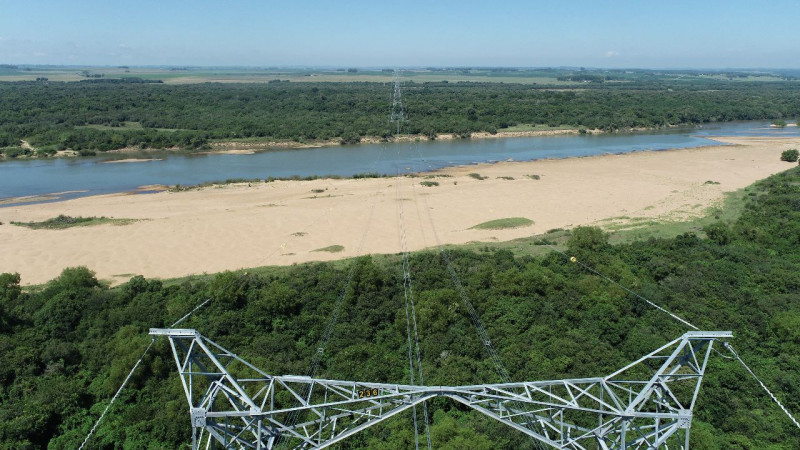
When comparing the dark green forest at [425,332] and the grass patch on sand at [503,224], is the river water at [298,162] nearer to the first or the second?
the grass patch on sand at [503,224]

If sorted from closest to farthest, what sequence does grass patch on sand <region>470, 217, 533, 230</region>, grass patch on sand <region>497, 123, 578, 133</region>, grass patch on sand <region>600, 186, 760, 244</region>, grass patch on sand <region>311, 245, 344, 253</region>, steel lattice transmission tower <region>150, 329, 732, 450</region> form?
steel lattice transmission tower <region>150, 329, 732, 450</region>, grass patch on sand <region>311, 245, 344, 253</region>, grass patch on sand <region>600, 186, 760, 244</region>, grass patch on sand <region>470, 217, 533, 230</region>, grass patch on sand <region>497, 123, 578, 133</region>

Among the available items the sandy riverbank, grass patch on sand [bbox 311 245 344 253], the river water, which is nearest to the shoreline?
the river water

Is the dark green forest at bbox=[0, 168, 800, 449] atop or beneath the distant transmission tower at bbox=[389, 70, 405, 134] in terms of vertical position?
beneath

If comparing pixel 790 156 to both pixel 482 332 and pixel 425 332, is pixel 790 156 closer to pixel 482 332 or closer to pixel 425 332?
pixel 482 332

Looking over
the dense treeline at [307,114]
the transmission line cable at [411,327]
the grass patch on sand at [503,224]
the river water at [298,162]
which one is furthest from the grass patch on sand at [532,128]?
the transmission line cable at [411,327]

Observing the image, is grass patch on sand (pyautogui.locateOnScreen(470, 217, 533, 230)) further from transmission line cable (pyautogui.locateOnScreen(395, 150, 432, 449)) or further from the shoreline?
the shoreline

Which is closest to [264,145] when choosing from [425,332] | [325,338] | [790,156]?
[325,338]

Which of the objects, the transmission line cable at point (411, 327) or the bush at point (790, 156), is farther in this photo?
the bush at point (790, 156)
